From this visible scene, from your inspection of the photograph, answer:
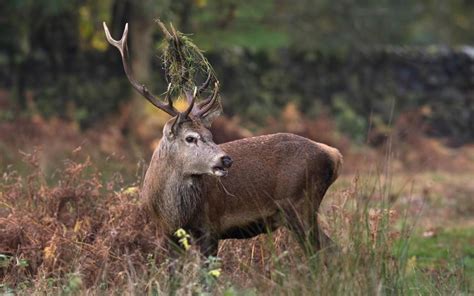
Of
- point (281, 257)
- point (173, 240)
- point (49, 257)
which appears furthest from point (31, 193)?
point (281, 257)

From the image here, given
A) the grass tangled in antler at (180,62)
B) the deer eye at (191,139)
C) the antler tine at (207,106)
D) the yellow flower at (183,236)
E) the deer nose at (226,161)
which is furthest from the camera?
the grass tangled in antler at (180,62)

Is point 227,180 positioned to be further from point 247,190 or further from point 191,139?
point 191,139

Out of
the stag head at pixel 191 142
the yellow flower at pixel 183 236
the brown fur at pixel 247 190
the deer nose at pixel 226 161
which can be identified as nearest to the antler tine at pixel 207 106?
the stag head at pixel 191 142

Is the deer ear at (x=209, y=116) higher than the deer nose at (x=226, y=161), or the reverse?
the deer ear at (x=209, y=116)

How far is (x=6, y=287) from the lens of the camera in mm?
8742

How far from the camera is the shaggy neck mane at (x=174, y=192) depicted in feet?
29.5

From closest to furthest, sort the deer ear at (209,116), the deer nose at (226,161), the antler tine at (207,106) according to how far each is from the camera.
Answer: the deer nose at (226,161), the antler tine at (207,106), the deer ear at (209,116)

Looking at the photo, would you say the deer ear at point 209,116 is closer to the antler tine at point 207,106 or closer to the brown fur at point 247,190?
the antler tine at point 207,106

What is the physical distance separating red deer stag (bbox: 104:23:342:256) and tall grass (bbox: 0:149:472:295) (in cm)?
17

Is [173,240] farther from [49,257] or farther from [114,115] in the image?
[114,115]

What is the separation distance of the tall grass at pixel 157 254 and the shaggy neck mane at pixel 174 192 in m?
0.27

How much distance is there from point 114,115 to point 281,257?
1417cm

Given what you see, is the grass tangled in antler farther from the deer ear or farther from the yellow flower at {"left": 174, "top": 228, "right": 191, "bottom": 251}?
the yellow flower at {"left": 174, "top": 228, "right": 191, "bottom": 251}

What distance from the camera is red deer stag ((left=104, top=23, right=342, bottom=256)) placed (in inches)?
354
